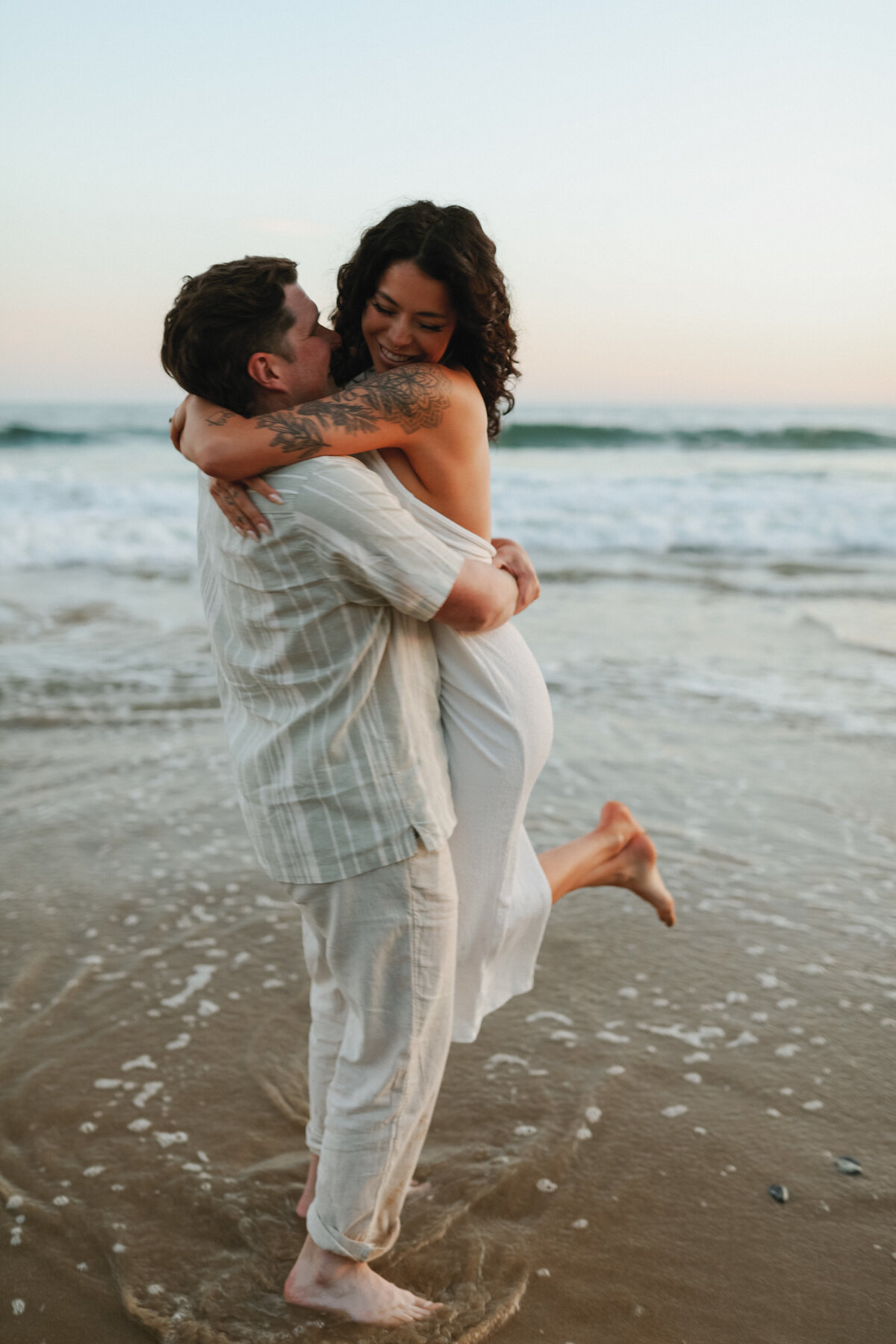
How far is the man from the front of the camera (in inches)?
73.3

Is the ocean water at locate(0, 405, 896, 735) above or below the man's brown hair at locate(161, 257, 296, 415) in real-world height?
below

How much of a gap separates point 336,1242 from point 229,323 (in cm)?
Answer: 181

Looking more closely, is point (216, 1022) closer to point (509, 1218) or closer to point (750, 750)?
point (509, 1218)

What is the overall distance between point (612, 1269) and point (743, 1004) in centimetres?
119

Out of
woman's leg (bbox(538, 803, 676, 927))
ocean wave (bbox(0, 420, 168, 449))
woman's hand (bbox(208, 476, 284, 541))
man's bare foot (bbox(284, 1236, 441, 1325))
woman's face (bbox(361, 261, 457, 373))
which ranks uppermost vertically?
woman's face (bbox(361, 261, 457, 373))

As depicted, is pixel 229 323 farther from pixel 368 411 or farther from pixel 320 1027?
pixel 320 1027

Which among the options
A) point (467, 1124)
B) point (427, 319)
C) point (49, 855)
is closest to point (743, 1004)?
point (467, 1124)

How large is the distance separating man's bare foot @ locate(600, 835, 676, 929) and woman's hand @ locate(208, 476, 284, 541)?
162cm

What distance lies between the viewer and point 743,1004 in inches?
132

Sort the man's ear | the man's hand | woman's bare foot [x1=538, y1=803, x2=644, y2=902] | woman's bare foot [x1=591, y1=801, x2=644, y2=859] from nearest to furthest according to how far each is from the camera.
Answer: the man's ear → the man's hand → woman's bare foot [x1=538, y1=803, x2=644, y2=902] → woman's bare foot [x1=591, y1=801, x2=644, y2=859]

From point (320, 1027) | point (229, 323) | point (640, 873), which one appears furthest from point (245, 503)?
point (640, 873)

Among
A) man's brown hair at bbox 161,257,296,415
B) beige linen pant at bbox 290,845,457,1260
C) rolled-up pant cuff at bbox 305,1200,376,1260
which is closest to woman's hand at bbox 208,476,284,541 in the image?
man's brown hair at bbox 161,257,296,415

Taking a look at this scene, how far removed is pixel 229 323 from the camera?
1874 mm

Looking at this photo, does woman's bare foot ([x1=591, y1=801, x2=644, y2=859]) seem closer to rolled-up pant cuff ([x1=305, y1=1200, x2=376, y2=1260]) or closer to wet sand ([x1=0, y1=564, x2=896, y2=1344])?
wet sand ([x1=0, y1=564, x2=896, y2=1344])
